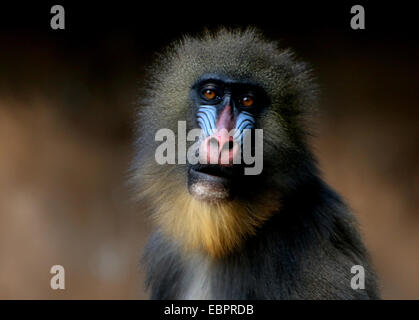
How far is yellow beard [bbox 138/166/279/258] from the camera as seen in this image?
4156 millimetres

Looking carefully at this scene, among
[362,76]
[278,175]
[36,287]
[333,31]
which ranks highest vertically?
[333,31]

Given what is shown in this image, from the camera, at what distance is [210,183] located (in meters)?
4.00

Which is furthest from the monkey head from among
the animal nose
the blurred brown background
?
the blurred brown background

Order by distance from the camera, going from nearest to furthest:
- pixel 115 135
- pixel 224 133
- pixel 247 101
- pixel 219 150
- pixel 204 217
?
1. pixel 219 150
2. pixel 224 133
3. pixel 204 217
4. pixel 247 101
5. pixel 115 135

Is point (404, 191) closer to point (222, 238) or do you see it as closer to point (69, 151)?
point (69, 151)

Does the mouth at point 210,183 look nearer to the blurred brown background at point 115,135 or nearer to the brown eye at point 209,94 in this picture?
the brown eye at point 209,94

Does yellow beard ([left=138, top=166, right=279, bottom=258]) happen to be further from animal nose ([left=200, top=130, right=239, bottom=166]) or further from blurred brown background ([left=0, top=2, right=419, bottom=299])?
blurred brown background ([left=0, top=2, right=419, bottom=299])

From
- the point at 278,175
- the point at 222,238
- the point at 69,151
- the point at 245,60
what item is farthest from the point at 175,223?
the point at 69,151

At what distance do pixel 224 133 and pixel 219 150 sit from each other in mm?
148

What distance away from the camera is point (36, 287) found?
8102 mm

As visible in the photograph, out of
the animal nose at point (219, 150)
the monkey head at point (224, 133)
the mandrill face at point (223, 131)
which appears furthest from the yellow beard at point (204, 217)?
the animal nose at point (219, 150)

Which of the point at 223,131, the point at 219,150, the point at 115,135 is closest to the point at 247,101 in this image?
the point at 223,131

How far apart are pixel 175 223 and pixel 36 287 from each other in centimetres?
424

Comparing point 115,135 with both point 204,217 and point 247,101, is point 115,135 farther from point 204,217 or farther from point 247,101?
point 204,217
